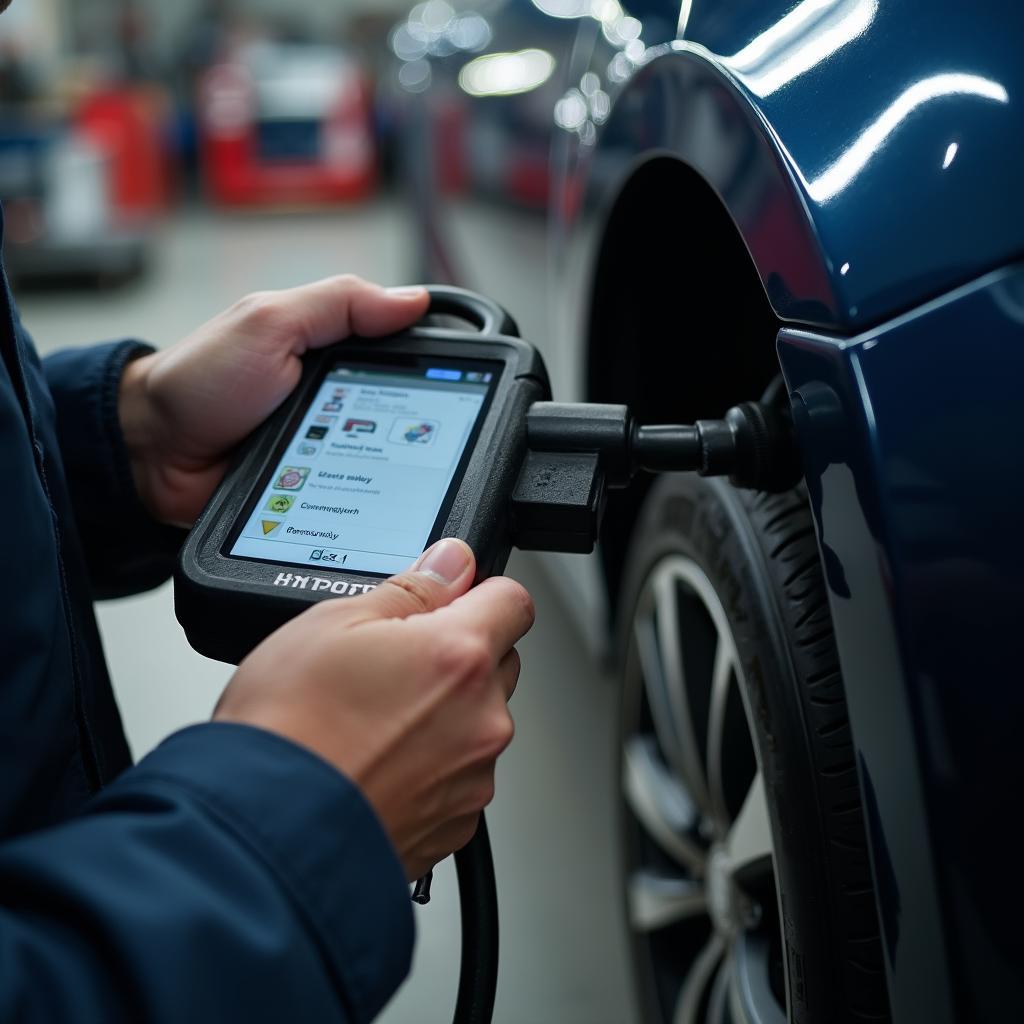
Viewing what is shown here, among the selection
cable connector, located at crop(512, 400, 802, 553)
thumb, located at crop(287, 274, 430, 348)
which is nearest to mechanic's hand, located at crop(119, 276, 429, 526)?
thumb, located at crop(287, 274, 430, 348)

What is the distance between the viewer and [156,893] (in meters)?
0.40

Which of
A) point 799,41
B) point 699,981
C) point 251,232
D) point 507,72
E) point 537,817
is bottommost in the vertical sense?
point 251,232

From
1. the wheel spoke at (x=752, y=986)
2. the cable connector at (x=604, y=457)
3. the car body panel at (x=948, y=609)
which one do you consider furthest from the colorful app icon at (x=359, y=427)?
the wheel spoke at (x=752, y=986)

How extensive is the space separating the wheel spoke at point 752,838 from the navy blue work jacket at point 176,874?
1.03ft

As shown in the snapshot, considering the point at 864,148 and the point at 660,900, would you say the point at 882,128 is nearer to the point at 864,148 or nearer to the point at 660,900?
the point at 864,148

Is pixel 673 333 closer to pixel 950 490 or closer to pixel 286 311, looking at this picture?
pixel 286 311

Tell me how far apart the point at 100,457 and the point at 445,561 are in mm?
356

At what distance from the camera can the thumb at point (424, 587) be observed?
Result: 512 mm

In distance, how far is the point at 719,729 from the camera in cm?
81

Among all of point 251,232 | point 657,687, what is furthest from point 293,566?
point 251,232

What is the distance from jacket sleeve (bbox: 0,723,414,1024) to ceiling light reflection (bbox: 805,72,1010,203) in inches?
13.4

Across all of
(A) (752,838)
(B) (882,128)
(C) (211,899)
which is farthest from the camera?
(A) (752,838)

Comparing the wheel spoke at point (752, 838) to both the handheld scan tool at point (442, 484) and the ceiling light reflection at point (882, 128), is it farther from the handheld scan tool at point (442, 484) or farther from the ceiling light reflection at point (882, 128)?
the ceiling light reflection at point (882, 128)

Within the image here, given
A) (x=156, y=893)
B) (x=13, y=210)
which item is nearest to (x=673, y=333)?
(x=156, y=893)
